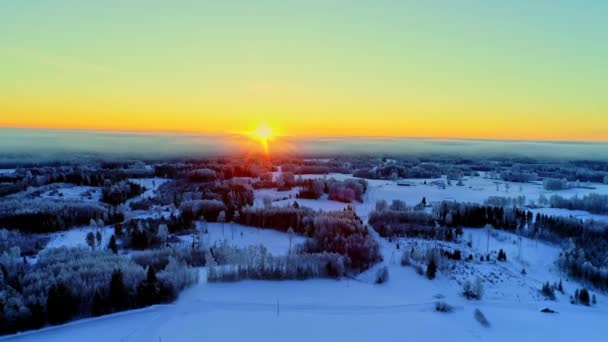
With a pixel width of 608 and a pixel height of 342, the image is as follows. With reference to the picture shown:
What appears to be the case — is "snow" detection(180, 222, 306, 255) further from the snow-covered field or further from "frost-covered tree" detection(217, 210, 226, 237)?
the snow-covered field

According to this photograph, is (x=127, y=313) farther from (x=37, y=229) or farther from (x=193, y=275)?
(x=37, y=229)

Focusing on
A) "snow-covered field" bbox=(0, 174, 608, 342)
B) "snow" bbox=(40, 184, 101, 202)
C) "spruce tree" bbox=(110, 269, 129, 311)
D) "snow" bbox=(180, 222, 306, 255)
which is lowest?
"snow" bbox=(180, 222, 306, 255)

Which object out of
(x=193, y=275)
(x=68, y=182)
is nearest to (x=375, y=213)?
(x=193, y=275)

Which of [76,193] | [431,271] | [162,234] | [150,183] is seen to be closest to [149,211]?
[162,234]

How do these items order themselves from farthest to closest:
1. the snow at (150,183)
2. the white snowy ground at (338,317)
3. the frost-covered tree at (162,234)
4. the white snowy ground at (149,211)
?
1. the snow at (150,183)
2. the white snowy ground at (149,211)
3. the frost-covered tree at (162,234)
4. the white snowy ground at (338,317)

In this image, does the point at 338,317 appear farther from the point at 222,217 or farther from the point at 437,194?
the point at 437,194

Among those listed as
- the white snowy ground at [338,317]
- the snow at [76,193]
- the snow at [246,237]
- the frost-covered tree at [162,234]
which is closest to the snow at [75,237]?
the frost-covered tree at [162,234]

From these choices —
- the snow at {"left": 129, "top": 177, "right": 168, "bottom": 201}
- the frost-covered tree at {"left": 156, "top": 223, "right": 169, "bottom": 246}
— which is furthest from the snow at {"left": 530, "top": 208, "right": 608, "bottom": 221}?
the snow at {"left": 129, "top": 177, "right": 168, "bottom": 201}

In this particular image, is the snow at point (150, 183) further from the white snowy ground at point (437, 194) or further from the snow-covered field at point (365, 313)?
the snow-covered field at point (365, 313)
